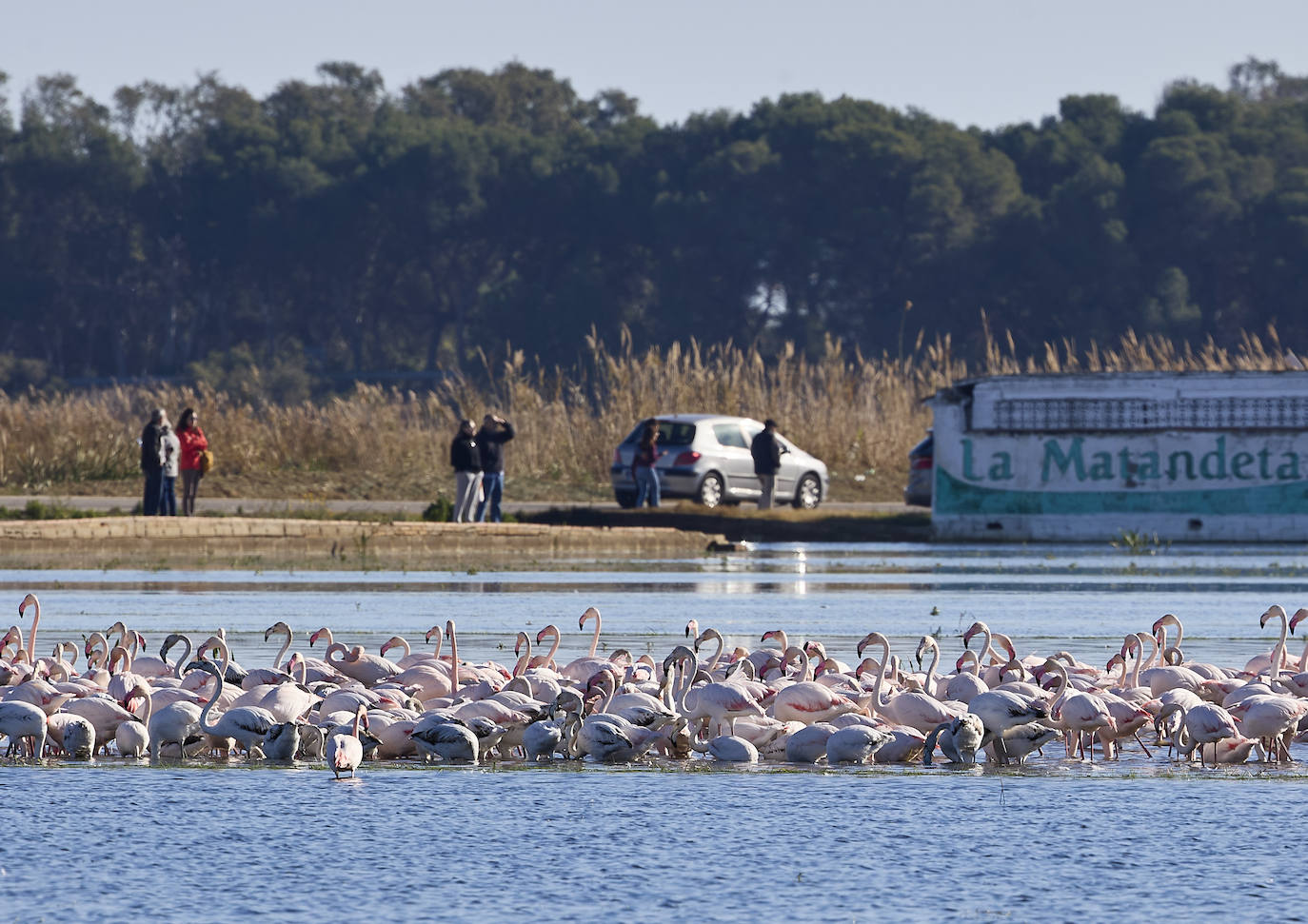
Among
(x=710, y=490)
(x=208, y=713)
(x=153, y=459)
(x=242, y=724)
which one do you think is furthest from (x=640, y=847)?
(x=710, y=490)

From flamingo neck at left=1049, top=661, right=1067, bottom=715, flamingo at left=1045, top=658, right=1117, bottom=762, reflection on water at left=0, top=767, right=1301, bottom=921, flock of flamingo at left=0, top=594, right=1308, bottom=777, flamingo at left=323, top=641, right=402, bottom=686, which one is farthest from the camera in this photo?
flamingo at left=323, top=641, right=402, bottom=686

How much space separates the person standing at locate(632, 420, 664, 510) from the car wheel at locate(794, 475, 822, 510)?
360 cm

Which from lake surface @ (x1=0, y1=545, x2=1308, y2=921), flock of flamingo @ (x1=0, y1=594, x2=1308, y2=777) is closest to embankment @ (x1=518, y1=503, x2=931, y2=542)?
flock of flamingo @ (x1=0, y1=594, x2=1308, y2=777)

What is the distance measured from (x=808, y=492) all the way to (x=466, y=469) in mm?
7569

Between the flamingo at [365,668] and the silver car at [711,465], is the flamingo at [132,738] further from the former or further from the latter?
the silver car at [711,465]

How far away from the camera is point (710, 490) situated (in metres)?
28.0

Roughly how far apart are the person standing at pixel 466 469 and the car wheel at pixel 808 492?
6.94m

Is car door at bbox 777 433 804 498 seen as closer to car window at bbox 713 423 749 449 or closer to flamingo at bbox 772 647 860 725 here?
car window at bbox 713 423 749 449

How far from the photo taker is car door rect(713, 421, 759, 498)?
28.2 metres

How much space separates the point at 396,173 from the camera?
8056 centimetres

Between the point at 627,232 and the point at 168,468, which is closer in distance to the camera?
the point at 168,468

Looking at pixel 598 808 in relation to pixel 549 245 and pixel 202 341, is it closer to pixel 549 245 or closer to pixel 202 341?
pixel 549 245

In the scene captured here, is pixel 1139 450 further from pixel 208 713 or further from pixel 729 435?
pixel 208 713

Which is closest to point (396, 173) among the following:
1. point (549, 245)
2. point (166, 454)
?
point (549, 245)
